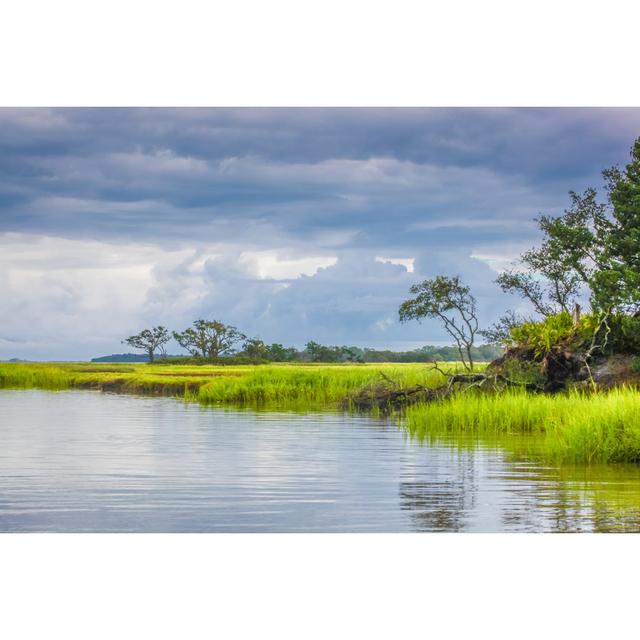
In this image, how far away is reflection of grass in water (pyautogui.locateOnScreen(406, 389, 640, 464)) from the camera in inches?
482

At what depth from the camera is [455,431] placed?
17031mm

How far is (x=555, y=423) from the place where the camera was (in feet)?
47.8

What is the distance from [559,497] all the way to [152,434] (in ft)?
32.9

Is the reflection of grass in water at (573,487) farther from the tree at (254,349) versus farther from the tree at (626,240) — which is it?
the tree at (254,349)

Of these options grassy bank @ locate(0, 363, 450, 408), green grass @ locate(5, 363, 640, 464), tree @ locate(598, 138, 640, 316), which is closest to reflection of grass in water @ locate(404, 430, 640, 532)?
green grass @ locate(5, 363, 640, 464)

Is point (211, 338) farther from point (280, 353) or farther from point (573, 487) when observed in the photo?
point (573, 487)

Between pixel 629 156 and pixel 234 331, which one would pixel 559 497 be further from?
pixel 234 331

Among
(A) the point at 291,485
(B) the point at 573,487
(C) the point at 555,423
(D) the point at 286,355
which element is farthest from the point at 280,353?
(B) the point at 573,487

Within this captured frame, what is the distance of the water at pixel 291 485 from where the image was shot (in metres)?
9.11

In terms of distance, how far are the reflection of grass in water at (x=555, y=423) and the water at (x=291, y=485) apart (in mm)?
455

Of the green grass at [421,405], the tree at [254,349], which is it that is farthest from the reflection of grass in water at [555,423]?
the tree at [254,349]

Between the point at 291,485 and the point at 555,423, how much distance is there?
16.9 ft
